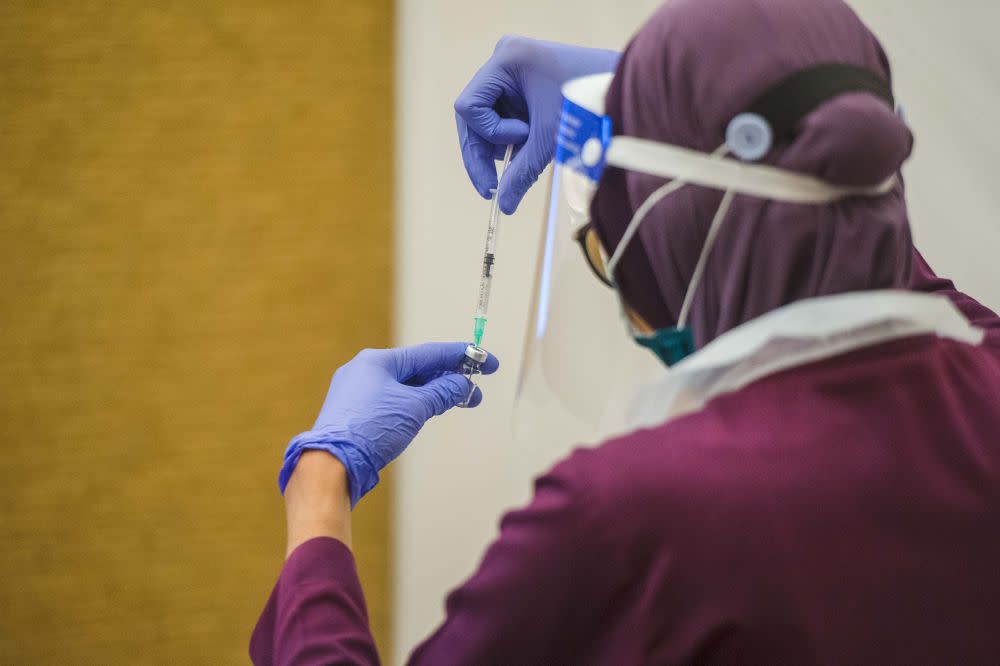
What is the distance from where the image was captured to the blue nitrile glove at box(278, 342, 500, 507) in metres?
→ 0.90

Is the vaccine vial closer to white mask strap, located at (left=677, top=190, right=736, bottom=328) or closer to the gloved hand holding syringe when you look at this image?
the gloved hand holding syringe

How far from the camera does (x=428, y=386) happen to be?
1.02m

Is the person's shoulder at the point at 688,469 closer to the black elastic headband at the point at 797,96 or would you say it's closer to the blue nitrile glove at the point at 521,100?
the black elastic headband at the point at 797,96

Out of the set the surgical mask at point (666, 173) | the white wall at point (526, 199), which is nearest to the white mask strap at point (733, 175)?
the surgical mask at point (666, 173)

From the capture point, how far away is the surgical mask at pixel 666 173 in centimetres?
62

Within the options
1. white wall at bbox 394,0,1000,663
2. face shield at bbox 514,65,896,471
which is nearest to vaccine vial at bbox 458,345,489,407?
face shield at bbox 514,65,896,471

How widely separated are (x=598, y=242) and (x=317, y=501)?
0.38 m

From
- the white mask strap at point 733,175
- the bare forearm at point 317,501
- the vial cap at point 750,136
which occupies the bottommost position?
the bare forearm at point 317,501

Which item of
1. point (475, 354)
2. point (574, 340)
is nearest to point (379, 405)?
point (475, 354)

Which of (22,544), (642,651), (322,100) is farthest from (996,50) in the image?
(22,544)

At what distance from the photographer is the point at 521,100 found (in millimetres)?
1132

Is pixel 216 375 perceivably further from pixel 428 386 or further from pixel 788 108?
pixel 788 108

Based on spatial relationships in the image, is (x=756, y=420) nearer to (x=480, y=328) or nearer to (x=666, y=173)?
(x=666, y=173)

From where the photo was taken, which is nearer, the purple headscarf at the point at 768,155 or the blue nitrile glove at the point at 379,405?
the purple headscarf at the point at 768,155
